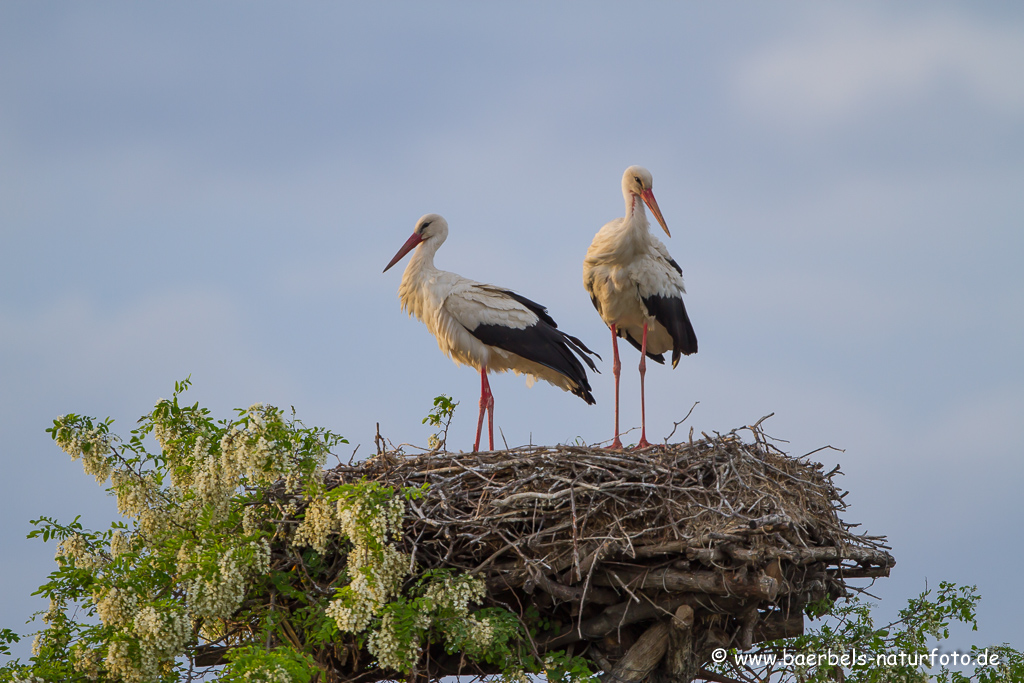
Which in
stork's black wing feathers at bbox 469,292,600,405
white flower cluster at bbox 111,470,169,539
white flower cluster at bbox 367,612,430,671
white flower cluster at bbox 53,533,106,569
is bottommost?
white flower cluster at bbox 367,612,430,671

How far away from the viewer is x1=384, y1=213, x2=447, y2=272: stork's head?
9.21m

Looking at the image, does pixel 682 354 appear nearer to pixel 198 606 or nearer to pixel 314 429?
pixel 314 429

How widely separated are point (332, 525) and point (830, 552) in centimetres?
267

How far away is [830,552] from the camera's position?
5.52 meters

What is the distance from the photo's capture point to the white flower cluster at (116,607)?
5.27m

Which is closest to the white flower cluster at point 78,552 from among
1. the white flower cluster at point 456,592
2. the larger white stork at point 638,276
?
the white flower cluster at point 456,592

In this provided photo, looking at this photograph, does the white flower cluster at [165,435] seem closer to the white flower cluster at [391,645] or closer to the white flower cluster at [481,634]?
the white flower cluster at [391,645]

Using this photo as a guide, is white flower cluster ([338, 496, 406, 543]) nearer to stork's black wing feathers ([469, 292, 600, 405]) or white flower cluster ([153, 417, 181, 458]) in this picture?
white flower cluster ([153, 417, 181, 458])

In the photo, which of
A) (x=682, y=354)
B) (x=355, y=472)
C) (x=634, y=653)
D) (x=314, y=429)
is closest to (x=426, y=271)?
(x=682, y=354)

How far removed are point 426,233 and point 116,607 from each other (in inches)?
189


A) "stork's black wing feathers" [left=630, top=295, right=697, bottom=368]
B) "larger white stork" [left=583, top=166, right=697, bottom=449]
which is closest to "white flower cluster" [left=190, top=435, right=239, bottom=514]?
"larger white stork" [left=583, top=166, right=697, bottom=449]

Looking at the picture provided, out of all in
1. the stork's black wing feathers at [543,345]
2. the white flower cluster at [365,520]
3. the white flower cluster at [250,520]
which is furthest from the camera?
the stork's black wing feathers at [543,345]

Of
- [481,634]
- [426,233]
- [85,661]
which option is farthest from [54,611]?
[426,233]

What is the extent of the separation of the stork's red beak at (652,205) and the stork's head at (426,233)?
1856 mm
